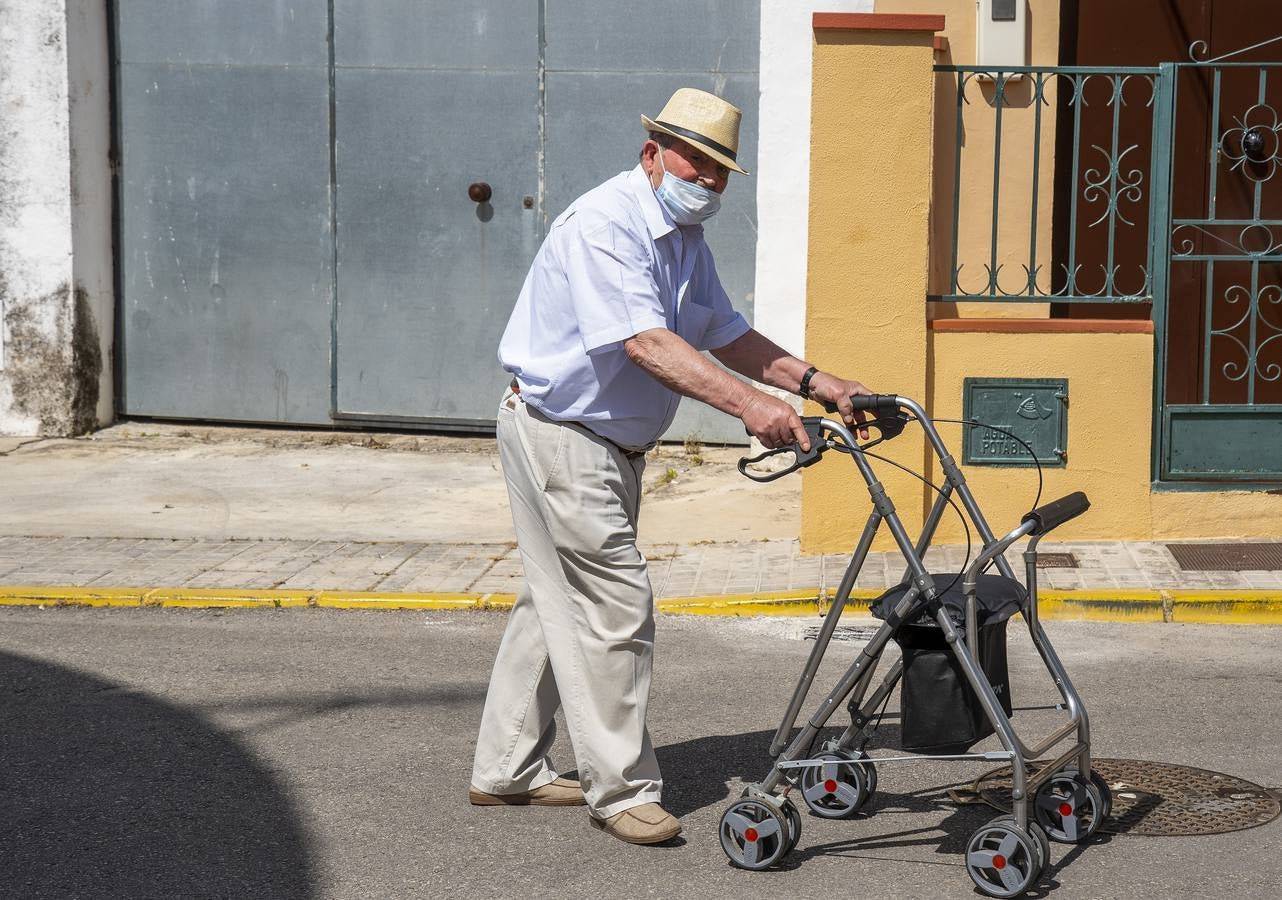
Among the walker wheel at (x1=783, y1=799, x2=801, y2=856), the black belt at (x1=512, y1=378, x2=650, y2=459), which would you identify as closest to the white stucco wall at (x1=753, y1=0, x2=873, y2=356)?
the black belt at (x1=512, y1=378, x2=650, y2=459)

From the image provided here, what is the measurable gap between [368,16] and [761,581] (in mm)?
5516

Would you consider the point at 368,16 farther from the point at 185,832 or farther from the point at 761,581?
the point at 185,832

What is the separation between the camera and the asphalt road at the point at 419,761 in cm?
442

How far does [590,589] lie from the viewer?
462cm

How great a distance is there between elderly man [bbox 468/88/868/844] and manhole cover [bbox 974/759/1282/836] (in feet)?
3.94

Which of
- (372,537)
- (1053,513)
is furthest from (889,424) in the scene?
(372,537)

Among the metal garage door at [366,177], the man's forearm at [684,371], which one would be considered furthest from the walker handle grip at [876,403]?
the metal garage door at [366,177]

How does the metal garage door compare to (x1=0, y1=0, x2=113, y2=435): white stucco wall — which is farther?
(x1=0, y1=0, x2=113, y2=435): white stucco wall

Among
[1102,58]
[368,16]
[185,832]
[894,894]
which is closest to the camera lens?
[894,894]

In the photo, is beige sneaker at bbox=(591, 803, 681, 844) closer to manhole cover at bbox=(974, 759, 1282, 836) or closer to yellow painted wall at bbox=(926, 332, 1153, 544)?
manhole cover at bbox=(974, 759, 1282, 836)

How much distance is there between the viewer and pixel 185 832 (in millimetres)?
4742

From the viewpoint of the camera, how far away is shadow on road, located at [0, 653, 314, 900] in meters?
4.41

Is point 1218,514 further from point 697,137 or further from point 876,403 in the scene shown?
point 697,137

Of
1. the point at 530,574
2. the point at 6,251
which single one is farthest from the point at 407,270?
the point at 530,574
